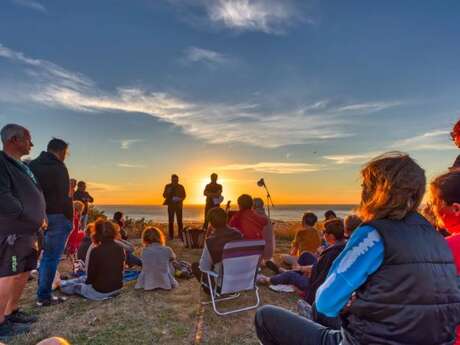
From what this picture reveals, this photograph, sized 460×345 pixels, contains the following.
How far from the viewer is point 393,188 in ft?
6.11

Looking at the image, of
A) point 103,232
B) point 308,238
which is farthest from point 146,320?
point 308,238

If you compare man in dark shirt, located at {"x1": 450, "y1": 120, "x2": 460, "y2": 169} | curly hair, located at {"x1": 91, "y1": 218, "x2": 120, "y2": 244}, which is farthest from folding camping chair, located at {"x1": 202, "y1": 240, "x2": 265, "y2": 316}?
man in dark shirt, located at {"x1": 450, "y1": 120, "x2": 460, "y2": 169}

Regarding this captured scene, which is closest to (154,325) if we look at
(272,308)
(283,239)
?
(272,308)

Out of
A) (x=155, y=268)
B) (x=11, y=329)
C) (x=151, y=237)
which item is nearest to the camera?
(x=11, y=329)

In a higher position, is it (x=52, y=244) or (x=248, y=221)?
(x=248, y=221)

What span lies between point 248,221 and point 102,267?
2.74 m

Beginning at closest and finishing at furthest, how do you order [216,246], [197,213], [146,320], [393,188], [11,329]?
[393,188] < [11,329] < [146,320] < [216,246] < [197,213]

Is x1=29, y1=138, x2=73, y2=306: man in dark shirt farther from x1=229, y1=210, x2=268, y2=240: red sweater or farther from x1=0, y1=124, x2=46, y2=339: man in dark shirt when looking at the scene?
x1=229, y1=210, x2=268, y2=240: red sweater

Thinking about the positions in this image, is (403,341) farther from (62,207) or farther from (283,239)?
(283,239)

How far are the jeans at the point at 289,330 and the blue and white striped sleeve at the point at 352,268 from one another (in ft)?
1.29

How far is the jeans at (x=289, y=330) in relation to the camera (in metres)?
2.20

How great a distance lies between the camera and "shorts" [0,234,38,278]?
3.82 metres

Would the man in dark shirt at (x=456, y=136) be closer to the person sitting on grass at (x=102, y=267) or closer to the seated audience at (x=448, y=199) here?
the seated audience at (x=448, y=199)

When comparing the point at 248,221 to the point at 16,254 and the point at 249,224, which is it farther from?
the point at 16,254
